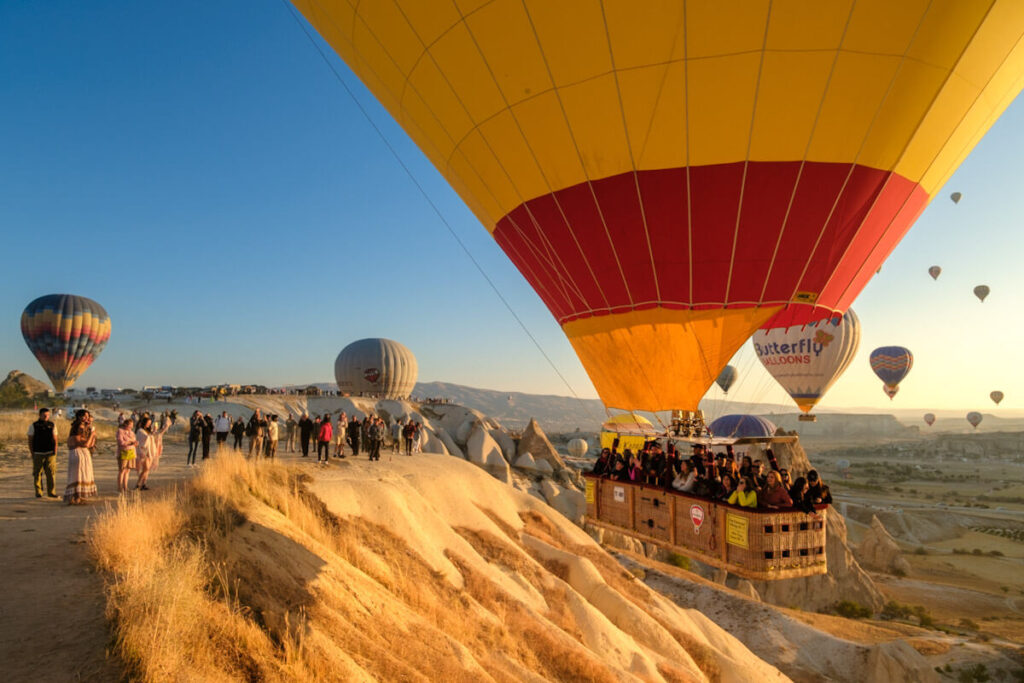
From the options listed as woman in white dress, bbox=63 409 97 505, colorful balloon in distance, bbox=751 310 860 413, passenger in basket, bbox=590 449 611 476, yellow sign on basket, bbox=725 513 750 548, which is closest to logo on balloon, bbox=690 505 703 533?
yellow sign on basket, bbox=725 513 750 548

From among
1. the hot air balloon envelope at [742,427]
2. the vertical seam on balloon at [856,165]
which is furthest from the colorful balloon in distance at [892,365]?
the vertical seam on balloon at [856,165]

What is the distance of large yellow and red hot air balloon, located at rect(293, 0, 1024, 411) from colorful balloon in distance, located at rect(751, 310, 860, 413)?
101 ft

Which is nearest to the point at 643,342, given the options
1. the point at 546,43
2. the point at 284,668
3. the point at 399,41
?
the point at 546,43

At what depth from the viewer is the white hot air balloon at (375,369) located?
67.9 metres

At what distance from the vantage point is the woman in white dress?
9812 millimetres

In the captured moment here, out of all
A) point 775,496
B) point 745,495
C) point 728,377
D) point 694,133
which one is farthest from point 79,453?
point 728,377

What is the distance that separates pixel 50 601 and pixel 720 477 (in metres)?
8.05

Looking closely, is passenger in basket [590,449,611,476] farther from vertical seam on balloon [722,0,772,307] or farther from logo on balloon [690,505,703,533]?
vertical seam on balloon [722,0,772,307]

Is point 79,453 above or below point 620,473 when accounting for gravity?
above

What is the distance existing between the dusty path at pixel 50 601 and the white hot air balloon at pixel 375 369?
5866 cm

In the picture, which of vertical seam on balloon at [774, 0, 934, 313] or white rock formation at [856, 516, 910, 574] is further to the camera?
white rock formation at [856, 516, 910, 574]

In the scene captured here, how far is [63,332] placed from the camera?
48562mm

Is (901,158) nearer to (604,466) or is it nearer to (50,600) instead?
(604,466)

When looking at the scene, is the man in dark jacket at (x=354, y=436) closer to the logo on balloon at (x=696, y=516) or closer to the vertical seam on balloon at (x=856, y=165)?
the logo on balloon at (x=696, y=516)
